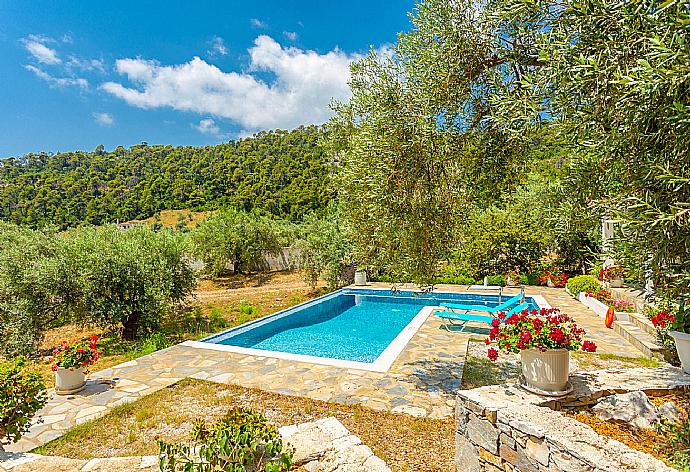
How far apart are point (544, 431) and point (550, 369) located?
1038 millimetres

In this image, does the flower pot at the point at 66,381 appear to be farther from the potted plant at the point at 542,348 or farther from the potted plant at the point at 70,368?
the potted plant at the point at 542,348

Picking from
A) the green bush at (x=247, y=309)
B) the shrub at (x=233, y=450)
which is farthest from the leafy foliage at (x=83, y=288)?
the shrub at (x=233, y=450)

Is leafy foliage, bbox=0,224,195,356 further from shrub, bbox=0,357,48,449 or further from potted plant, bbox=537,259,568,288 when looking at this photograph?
potted plant, bbox=537,259,568,288

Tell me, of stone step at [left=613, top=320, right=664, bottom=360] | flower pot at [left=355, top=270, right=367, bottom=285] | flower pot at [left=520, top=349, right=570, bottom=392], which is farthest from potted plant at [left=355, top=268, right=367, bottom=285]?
flower pot at [left=520, top=349, right=570, bottom=392]

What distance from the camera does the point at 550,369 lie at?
12.0ft

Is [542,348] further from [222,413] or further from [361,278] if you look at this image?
[361,278]

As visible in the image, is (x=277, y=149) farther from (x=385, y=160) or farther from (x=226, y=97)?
(x=385, y=160)

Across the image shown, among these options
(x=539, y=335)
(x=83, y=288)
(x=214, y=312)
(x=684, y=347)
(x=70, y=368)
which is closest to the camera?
(x=539, y=335)

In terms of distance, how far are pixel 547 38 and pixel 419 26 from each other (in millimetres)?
1858

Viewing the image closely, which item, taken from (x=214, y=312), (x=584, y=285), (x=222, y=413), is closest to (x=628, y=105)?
(x=222, y=413)

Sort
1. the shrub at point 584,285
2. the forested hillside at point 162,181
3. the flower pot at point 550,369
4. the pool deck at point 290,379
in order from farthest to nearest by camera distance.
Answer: the forested hillside at point 162,181 → the shrub at point 584,285 → the pool deck at point 290,379 → the flower pot at point 550,369

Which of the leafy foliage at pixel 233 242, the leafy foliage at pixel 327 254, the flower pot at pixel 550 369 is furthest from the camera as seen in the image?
the leafy foliage at pixel 233 242

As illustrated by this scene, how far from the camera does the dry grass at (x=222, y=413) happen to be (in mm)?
4000

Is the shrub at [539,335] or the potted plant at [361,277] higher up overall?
the shrub at [539,335]
